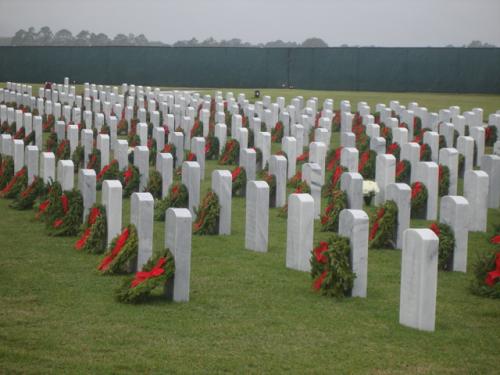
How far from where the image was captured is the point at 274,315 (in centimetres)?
743

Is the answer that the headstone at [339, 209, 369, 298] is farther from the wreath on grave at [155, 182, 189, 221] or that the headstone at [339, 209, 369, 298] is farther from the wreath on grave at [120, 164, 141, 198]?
the wreath on grave at [120, 164, 141, 198]

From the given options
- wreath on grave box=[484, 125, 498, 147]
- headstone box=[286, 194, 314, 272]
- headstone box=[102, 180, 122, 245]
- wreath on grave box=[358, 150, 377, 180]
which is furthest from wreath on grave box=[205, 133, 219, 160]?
headstone box=[286, 194, 314, 272]

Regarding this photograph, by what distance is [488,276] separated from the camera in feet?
26.8

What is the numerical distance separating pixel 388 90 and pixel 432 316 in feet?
99.7

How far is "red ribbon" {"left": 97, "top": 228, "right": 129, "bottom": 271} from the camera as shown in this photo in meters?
8.56

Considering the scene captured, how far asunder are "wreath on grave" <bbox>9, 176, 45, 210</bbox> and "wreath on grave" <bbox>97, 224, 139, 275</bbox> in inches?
154

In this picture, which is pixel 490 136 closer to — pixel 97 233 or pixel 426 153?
pixel 426 153

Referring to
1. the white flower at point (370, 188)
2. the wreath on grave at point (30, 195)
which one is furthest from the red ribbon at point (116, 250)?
the white flower at point (370, 188)

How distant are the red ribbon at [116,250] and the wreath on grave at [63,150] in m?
7.80

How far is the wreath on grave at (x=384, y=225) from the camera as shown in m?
9.95

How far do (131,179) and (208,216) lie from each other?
257 centimetres

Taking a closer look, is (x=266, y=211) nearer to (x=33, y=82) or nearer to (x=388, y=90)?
(x=388, y=90)

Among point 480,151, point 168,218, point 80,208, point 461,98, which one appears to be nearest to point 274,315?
point 168,218

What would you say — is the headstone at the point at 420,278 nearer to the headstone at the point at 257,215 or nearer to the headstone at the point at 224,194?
the headstone at the point at 257,215
